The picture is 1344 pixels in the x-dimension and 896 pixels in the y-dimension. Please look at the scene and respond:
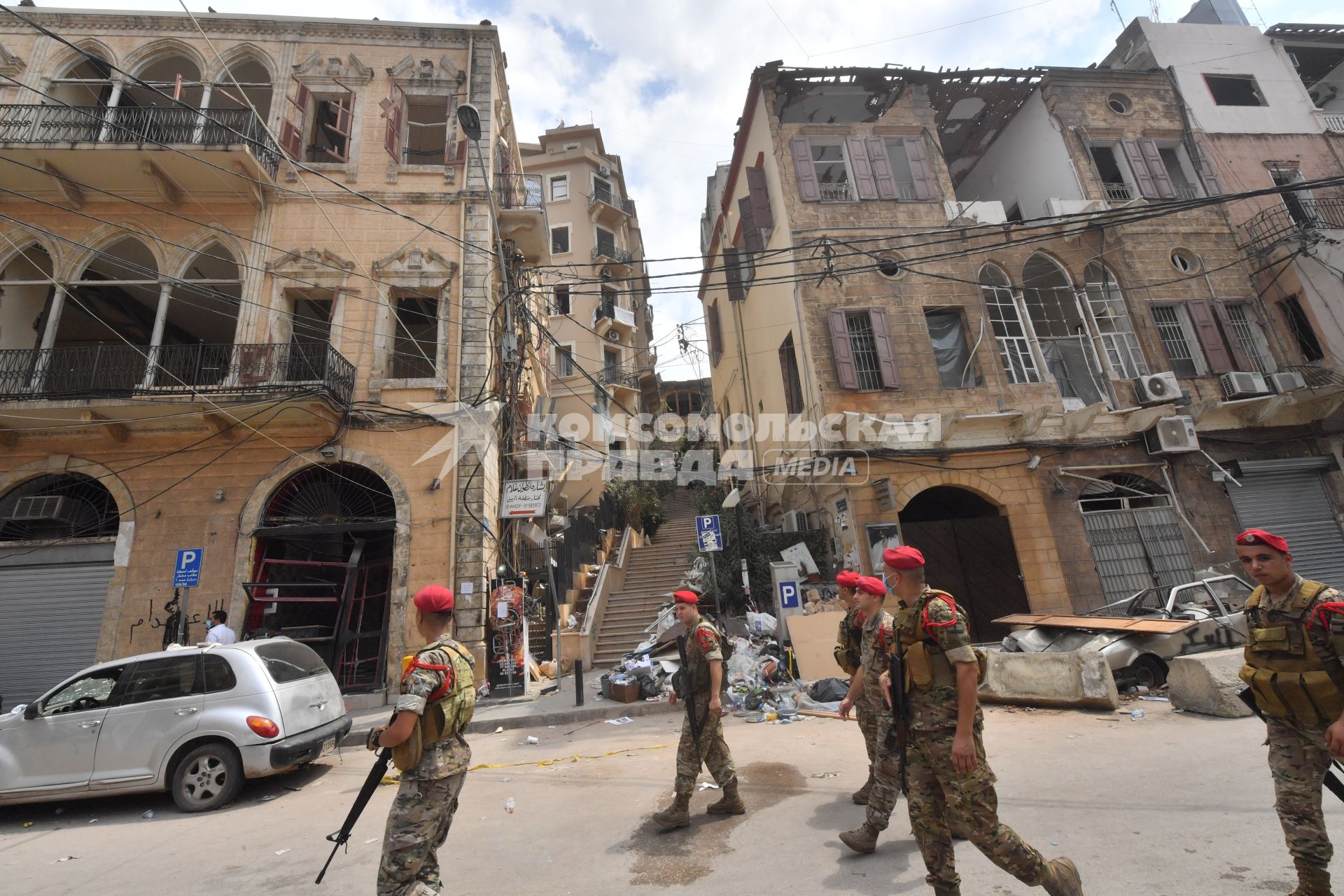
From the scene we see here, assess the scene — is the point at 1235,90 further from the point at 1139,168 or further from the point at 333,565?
the point at 333,565

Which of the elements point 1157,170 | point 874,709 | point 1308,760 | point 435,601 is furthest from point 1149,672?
point 1157,170

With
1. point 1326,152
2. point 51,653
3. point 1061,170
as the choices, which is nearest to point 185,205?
point 51,653

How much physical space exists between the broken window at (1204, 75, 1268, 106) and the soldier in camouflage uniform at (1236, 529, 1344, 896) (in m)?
20.3

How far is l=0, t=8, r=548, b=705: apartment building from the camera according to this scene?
10.6 metres

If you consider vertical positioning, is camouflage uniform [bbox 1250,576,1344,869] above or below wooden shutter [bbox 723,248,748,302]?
below

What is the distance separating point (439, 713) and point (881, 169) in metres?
15.8

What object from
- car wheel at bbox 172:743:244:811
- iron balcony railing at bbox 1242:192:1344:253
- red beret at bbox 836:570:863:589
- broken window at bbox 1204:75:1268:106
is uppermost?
broken window at bbox 1204:75:1268:106

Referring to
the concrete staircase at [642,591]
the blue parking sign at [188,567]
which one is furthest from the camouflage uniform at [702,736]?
the blue parking sign at [188,567]

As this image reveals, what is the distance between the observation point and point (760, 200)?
15672 mm

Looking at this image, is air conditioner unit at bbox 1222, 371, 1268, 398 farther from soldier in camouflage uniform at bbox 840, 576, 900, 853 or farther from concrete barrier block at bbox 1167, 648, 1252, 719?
soldier in camouflage uniform at bbox 840, 576, 900, 853

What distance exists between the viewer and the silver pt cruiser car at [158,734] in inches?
224

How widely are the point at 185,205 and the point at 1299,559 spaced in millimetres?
24782

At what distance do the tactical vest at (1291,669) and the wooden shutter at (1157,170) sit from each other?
16.3 meters

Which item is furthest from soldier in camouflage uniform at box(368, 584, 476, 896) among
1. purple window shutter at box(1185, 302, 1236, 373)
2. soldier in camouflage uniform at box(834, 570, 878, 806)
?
purple window shutter at box(1185, 302, 1236, 373)
